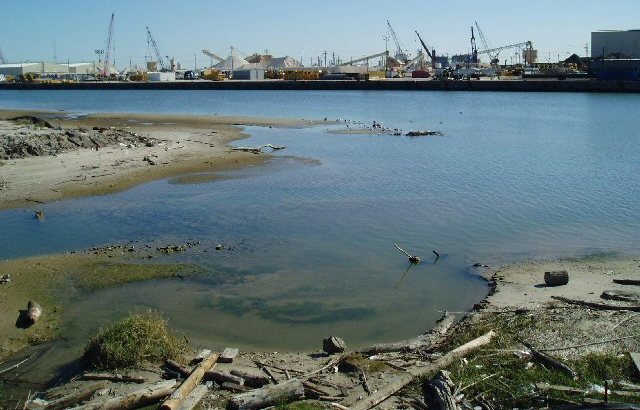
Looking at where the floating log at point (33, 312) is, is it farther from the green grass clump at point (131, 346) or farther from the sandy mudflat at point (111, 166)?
the sandy mudflat at point (111, 166)

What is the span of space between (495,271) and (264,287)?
16.6 ft

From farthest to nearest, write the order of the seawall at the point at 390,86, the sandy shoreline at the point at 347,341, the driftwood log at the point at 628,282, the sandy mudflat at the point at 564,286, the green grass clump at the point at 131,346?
the seawall at the point at 390,86 < the driftwood log at the point at 628,282 < the sandy mudflat at the point at 564,286 < the green grass clump at the point at 131,346 < the sandy shoreline at the point at 347,341

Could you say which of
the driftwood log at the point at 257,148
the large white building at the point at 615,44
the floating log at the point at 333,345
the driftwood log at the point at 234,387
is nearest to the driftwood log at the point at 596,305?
the floating log at the point at 333,345

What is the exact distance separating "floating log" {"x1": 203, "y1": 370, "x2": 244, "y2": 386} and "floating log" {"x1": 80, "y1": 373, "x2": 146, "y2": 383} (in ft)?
2.90

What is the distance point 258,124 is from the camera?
5203 centimetres

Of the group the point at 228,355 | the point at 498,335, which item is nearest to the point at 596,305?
the point at 498,335

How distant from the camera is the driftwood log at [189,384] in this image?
794 centimetres

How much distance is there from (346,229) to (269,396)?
10.8 meters

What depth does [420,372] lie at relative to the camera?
8.68 meters

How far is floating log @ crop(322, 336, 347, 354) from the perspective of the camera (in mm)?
10305

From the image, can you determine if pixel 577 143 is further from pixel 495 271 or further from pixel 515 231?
pixel 495 271

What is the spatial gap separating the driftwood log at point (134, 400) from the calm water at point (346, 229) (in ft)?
9.35

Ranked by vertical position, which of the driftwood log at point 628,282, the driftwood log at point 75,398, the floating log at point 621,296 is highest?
the floating log at point 621,296

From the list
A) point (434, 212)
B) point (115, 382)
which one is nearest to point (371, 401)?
point (115, 382)
